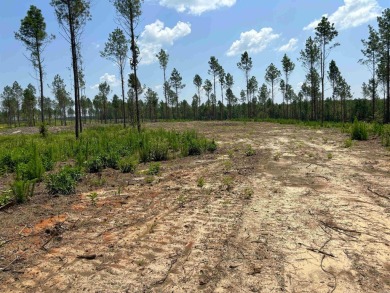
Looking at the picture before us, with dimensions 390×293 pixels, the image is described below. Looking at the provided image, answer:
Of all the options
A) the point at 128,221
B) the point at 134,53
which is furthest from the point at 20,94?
the point at 128,221

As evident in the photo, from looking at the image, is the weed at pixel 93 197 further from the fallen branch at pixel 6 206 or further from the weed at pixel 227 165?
the weed at pixel 227 165

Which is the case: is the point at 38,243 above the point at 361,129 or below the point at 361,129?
below

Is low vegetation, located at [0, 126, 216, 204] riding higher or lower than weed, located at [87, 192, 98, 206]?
higher

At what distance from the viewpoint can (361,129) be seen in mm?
13969

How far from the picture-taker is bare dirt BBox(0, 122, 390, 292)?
10.5ft

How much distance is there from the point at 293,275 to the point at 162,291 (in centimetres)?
133

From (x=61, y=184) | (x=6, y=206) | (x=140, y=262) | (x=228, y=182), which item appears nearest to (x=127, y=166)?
(x=61, y=184)

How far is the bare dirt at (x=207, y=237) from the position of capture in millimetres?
3211

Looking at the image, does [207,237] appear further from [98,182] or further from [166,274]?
[98,182]

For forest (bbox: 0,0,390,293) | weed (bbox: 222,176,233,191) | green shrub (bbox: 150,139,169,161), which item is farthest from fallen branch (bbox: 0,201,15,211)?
green shrub (bbox: 150,139,169,161)

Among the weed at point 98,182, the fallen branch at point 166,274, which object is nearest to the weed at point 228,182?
the weed at point 98,182

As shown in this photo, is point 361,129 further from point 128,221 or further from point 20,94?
point 20,94

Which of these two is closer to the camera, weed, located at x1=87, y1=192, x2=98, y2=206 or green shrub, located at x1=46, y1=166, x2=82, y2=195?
weed, located at x1=87, y1=192, x2=98, y2=206

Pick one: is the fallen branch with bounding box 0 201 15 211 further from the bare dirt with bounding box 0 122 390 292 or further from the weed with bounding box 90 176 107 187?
the weed with bounding box 90 176 107 187
